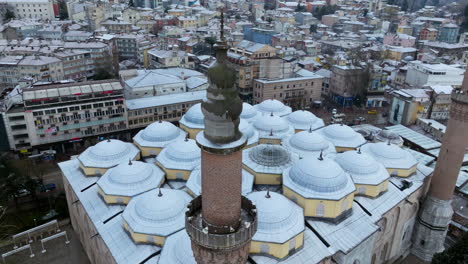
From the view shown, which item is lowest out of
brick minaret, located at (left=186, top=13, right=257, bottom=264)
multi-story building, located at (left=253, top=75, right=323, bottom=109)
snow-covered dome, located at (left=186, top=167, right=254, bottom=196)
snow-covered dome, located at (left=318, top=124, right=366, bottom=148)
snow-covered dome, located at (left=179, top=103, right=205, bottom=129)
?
multi-story building, located at (left=253, top=75, right=323, bottom=109)

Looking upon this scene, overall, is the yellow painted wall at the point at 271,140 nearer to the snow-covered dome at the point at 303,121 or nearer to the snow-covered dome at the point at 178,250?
the snow-covered dome at the point at 303,121

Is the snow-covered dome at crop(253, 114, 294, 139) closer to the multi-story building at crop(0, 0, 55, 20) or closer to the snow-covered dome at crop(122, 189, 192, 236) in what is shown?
the snow-covered dome at crop(122, 189, 192, 236)

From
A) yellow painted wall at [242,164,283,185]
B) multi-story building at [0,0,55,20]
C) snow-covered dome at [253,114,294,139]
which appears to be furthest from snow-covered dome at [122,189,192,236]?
multi-story building at [0,0,55,20]

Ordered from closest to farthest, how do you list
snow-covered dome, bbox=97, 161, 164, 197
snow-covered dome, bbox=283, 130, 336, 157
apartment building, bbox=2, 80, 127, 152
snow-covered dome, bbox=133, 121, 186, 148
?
snow-covered dome, bbox=97, 161, 164, 197, snow-covered dome, bbox=283, 130, 336, 157, snow-covered dome, bbox=133, 121, 186, 148, apartment building, bbox=2, 80, 127, 152

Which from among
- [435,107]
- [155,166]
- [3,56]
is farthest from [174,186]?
[3,56]

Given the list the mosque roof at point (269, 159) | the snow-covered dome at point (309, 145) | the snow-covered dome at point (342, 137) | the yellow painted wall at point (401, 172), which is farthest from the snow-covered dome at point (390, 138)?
the mosque roof at point (269, 159)

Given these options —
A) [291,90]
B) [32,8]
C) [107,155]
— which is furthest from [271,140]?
[32,8]

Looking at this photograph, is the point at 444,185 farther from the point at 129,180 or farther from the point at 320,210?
the point at 129,180
